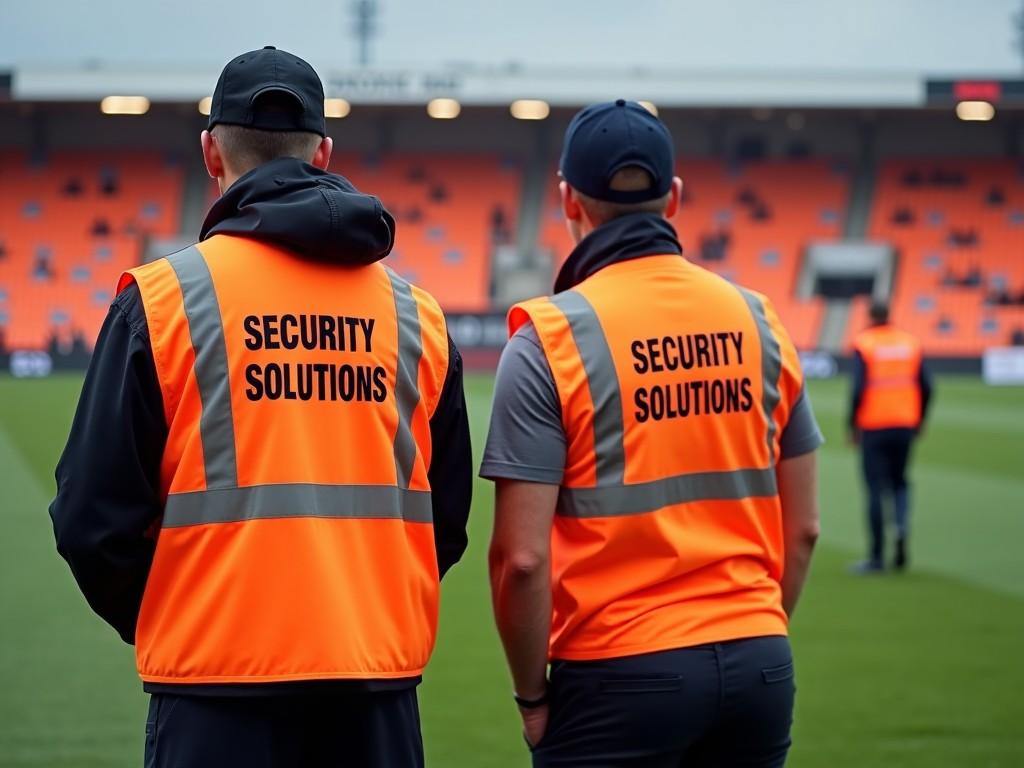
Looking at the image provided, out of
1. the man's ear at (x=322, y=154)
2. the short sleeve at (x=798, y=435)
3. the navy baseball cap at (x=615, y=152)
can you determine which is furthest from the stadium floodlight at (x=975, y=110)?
the man's ear at (x=322, y=154)

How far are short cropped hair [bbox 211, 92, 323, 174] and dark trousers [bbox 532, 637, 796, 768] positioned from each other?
1086 mm

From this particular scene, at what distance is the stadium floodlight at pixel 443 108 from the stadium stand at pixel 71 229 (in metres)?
7.08

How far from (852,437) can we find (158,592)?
7.82 metres

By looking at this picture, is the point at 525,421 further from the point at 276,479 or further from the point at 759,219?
the point at 759,219

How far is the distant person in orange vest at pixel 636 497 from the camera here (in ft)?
8.22

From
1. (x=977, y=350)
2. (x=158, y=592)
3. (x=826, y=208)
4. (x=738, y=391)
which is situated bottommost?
(x=158, y=592)

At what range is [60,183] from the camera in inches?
1435

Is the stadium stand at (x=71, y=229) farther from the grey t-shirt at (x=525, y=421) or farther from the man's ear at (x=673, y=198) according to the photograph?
the grey t-shirt at (x=525, y=421)

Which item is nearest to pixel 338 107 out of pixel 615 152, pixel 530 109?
pixel 530 109

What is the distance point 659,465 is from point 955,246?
3527 cm

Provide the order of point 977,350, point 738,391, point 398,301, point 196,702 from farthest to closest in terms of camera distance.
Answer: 1. point 977,350
2. point 738,391
3. point 398,301
4. point 196,702

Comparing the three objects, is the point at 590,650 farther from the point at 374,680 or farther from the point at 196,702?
the point at 196,702

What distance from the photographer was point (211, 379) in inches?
90.4

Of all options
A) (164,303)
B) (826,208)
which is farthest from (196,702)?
(826,208)
